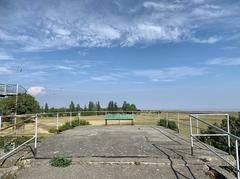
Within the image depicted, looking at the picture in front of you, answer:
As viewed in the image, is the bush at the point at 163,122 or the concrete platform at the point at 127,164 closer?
the concrete platform at the point at 127,164

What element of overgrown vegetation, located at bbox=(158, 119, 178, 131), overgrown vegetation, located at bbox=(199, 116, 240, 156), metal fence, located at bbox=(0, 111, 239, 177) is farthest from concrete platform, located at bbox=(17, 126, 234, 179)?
overgrown vegetation, located at bbox=(158, 119, 178, 131)


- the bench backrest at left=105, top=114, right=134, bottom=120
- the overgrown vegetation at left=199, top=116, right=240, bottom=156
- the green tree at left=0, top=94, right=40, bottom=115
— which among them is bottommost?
the overgrown vegetation at left=199, top=116, right=240, bottom=156

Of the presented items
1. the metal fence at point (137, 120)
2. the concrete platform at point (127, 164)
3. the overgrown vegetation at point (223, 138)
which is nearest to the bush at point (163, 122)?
the metal fence at point (137, 120)

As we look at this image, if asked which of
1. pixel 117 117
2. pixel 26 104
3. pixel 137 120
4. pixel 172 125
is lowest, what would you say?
pixel 137 120

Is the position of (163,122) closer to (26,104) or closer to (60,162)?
(60,162)

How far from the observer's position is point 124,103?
149 ft

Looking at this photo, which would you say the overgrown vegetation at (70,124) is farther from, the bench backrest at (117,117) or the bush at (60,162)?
the bush at (60,162)

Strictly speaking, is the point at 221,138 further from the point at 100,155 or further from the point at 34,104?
the point at 34,104

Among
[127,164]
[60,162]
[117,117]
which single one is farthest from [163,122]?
[60,162]

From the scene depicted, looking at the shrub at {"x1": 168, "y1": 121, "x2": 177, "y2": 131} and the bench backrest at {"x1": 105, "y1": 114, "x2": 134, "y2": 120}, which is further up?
the bench backrest at {"x1": 105, "y1": 114, "x2": 134, "y2": 120}

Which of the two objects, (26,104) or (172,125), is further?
(26,104)

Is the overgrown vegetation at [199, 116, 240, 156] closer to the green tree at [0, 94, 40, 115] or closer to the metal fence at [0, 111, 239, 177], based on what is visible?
the metal fence at [0, 111, 239, 177]

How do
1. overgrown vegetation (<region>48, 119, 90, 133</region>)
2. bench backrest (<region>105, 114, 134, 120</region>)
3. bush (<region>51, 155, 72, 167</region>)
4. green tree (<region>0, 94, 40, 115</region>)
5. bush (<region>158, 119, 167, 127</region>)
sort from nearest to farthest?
bush (<region>51, 155, 72, 167</region>)
overgrown vegetation (<region>48, 119, 90, 133</region>)
bush (<region>158, 119, 167, 127</region>)
bench backrest (<region>105, 114, 134, 120</region>)
green tree (<region>0, 94, 40, 115</region>)

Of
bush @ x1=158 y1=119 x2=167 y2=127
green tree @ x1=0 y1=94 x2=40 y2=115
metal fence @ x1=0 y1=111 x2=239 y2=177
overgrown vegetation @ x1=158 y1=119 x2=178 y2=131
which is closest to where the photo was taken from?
metal fence @ x1=0 y1=111 x2=239 y2=177
